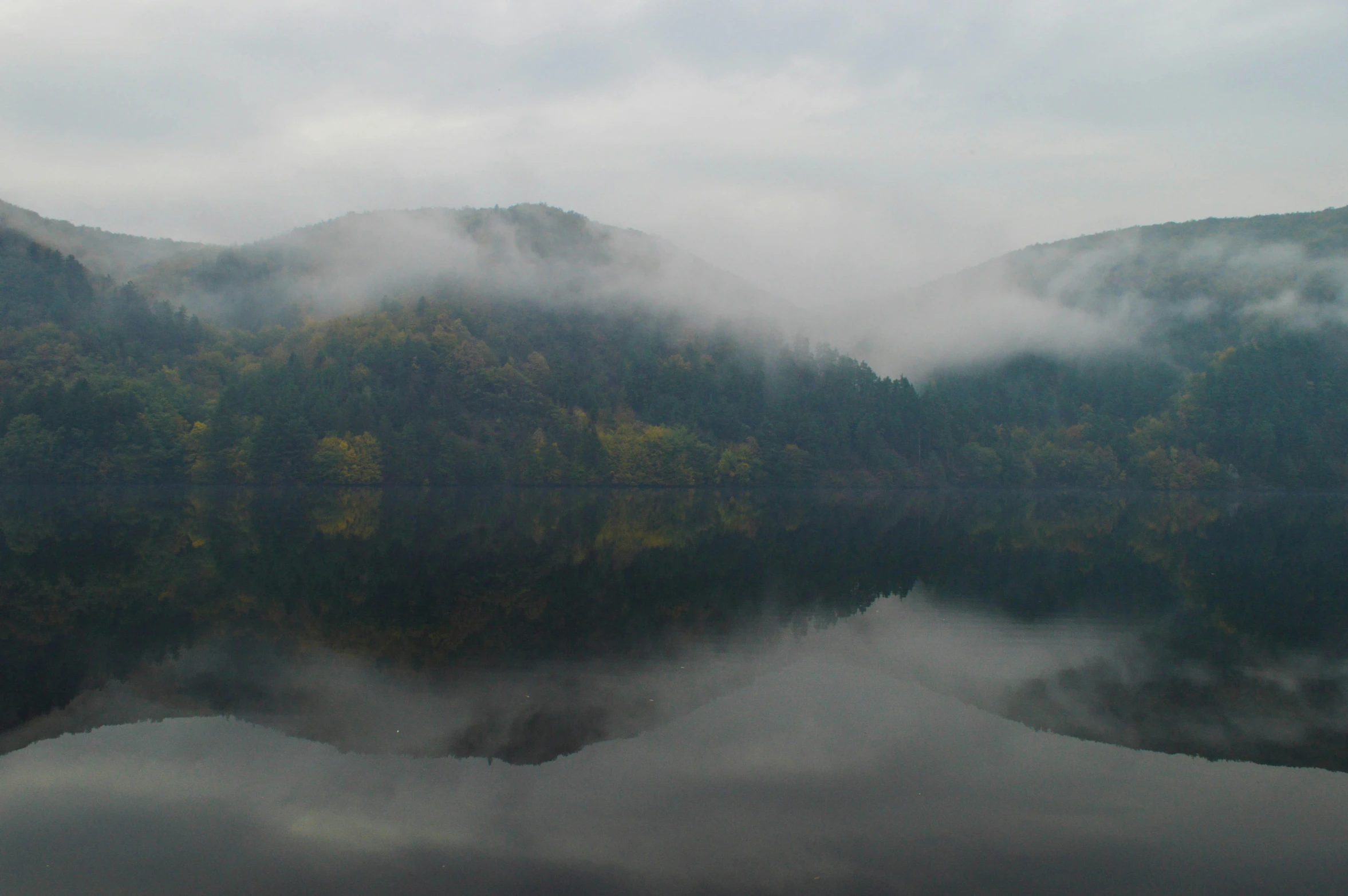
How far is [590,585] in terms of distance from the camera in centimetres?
3170

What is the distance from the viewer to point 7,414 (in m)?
95.0

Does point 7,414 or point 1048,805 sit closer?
point 1048,805

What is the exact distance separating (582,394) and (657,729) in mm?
122759

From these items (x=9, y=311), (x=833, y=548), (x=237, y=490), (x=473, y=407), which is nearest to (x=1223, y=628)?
(x=833, y=548)

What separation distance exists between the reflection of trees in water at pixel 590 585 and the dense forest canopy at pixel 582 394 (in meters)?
37.8

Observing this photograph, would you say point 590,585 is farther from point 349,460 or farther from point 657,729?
point 349,460

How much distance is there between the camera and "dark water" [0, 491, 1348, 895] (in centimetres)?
1143

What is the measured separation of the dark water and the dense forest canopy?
72.8 m

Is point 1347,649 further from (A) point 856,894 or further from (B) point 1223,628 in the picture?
(A) point 856,894

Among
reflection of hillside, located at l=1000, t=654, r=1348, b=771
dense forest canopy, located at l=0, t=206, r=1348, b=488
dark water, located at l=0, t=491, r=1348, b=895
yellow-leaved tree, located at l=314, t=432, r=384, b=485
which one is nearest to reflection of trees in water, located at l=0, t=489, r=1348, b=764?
reflection of hillside, located at l=1000, t=654, r=1348, b=771

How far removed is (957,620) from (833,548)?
19.6 meters

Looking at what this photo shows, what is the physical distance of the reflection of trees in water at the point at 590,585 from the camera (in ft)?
68.1

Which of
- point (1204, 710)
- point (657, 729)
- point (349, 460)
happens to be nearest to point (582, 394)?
point (349, 460)

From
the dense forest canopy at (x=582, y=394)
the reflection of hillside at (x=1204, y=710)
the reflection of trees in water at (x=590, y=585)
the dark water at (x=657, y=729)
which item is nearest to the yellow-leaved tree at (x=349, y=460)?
the dense forest canopy at (x=582, y=394)
